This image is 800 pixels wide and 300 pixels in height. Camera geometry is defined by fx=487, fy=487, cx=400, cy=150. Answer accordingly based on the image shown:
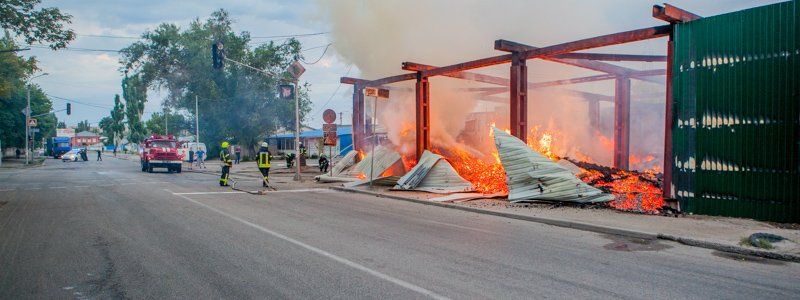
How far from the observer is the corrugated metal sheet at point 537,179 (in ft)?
37.2

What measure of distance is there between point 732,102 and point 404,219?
22.2 ft

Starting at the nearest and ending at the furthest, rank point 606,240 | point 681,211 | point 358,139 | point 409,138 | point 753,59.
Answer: point 606,240
point 753,59
point 681,211
point 409,138
point 358,139

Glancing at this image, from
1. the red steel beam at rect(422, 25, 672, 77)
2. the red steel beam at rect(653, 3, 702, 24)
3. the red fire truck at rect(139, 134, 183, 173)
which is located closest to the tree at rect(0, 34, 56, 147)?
the red fire truck at rect(139, 134, 183, 173)

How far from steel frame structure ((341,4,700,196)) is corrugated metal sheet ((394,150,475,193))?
2.30 m

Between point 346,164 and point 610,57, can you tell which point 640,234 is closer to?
point 610,57

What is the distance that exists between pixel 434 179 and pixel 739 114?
27.2ft

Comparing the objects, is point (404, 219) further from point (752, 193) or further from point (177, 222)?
point (752, 193)

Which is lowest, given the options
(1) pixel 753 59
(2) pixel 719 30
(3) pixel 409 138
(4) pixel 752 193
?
(4) pixel 752 193

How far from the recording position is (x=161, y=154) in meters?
27.4

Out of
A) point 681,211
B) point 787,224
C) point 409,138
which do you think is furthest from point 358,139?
point 787,224

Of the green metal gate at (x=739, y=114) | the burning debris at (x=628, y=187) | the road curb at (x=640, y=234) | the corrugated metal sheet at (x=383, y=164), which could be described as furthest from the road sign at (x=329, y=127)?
the green metal gate at (x=739, y=114)

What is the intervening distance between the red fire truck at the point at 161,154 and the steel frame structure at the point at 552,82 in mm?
11752

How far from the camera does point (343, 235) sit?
7.70 metres

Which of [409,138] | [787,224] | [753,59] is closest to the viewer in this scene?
[787,224]
